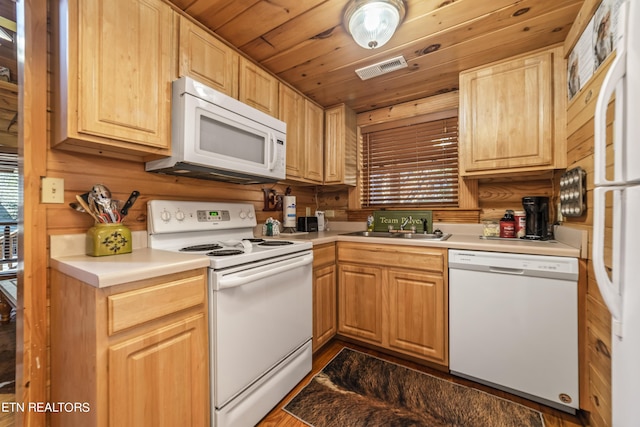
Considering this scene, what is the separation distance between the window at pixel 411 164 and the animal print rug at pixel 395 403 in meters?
1.41

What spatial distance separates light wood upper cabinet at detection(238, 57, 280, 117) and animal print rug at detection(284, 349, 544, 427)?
1872 mm

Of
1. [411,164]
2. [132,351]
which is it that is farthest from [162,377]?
[411,164]

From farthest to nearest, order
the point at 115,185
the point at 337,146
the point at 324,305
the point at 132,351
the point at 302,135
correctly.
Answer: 1. the point at 337,146
2. the point at 302,135
3. the point at 324,305
4. the point at 115,185
5. the point at 132,351

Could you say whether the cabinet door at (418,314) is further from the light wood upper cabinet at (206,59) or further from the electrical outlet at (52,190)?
the electrical outlet at (52,190)

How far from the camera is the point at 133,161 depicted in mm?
1438

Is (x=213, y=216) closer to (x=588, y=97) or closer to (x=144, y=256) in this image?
(x=144, y=256)

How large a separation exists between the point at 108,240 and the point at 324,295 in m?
1.36

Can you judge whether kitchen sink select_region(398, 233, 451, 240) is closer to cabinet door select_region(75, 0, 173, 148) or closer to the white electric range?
the white electric range

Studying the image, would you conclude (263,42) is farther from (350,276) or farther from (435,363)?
(435,363)

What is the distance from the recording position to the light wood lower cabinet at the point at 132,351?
2.79 feet

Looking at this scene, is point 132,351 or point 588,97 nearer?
point 132,351

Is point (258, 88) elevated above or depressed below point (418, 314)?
above

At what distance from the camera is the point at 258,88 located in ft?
5.99

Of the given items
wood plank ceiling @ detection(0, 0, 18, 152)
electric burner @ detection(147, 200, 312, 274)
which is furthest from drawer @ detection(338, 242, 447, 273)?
wood plank ceiling @ detection(0, 0, 18, 152)
